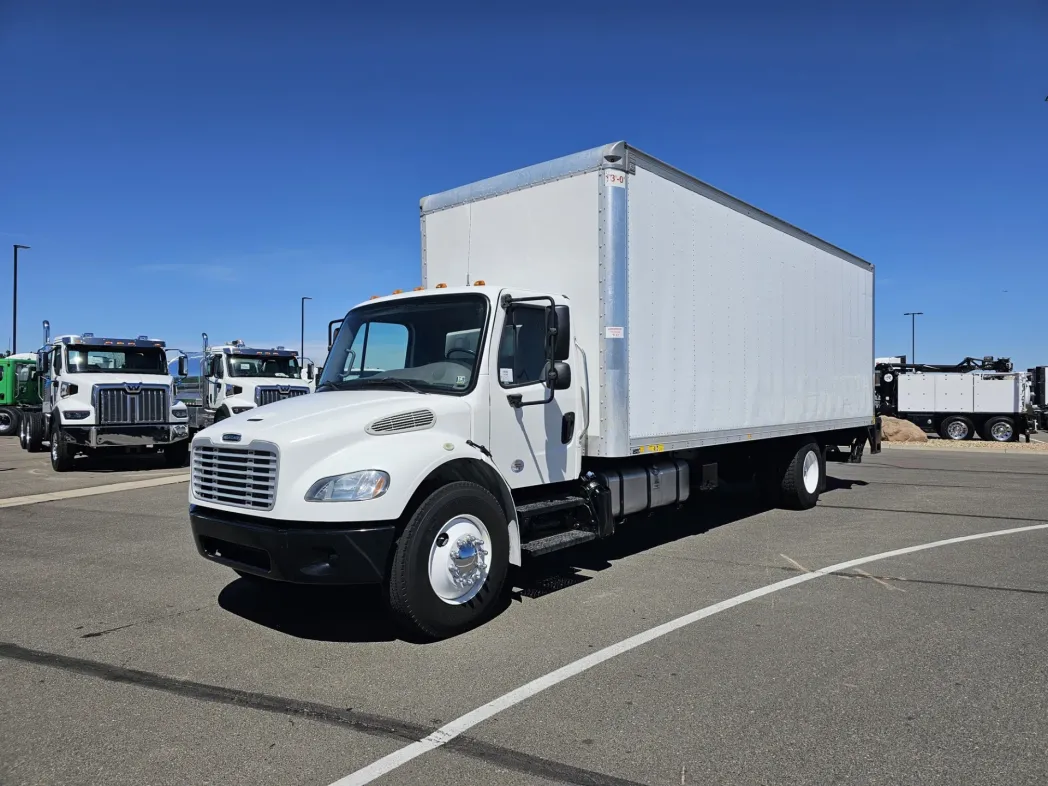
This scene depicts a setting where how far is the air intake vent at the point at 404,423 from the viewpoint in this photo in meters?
5.26

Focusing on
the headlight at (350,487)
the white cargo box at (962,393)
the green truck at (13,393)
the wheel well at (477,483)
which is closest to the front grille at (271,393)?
the green truck at (13,393)

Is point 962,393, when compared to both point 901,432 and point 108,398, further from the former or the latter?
point 108,398

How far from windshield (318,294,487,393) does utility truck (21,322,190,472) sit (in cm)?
1137

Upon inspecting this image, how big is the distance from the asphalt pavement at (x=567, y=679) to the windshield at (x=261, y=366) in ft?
39.2

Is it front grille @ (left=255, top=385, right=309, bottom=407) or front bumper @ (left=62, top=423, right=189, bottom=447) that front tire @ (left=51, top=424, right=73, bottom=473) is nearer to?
front bumper @ (left=62, top=423, right=189, bottom=447)

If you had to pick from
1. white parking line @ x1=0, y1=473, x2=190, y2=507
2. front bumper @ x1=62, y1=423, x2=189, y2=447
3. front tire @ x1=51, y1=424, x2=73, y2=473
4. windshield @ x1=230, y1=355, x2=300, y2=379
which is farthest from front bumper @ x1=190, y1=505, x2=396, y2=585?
windshield @ x1=230, y1=355, x2=300, y2=379

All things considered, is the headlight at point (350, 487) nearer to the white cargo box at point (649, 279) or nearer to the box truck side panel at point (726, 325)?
the white cargo box at point (649, 279)

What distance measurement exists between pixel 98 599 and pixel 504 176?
503cm

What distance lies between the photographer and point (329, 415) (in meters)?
5.33

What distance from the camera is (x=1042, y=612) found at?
5.80m

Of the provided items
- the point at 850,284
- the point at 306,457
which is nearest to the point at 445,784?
the point at 306,457

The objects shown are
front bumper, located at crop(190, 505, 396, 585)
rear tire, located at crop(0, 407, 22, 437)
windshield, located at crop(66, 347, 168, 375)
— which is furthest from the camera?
rear tire, located at crop(0, 407, 22, 437)

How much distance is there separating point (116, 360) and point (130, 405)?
1.25m

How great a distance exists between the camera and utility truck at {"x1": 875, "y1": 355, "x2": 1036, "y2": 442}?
28000mm
